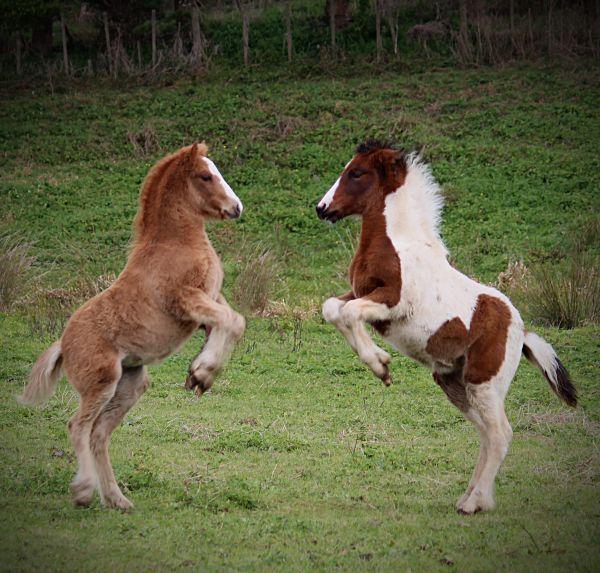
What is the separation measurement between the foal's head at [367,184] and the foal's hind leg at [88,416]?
2162 mm

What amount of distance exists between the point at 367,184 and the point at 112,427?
2.75m

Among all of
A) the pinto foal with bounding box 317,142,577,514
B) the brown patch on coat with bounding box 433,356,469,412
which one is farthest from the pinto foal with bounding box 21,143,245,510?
the brown patch on coat with bounding box 433,356,469,412

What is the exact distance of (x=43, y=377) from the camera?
22.5 ft

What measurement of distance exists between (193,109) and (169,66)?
371cm

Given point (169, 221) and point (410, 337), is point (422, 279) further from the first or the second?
point (169, 221)

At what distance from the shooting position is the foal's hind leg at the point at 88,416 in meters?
6.52

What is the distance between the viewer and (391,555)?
19.3ft

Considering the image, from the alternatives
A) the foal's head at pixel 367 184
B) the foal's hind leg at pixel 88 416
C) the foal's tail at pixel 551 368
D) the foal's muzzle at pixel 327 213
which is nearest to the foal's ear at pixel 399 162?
the foal's head at pixel 367 184

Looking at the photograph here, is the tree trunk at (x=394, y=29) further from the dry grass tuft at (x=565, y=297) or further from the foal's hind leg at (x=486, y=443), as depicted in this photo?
the foal's hind leg at (x=486, y=443)

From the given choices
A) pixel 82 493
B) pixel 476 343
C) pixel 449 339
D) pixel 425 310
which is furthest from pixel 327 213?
pixel 82 493

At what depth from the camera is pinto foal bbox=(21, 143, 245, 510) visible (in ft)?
21.5

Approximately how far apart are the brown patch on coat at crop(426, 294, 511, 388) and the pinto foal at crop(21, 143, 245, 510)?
1.56m

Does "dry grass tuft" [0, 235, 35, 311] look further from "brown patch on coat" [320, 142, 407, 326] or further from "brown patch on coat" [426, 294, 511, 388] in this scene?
"brown patch on coat" [426, 294, 511, 388]

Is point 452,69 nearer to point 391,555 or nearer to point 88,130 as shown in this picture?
point 88,130
